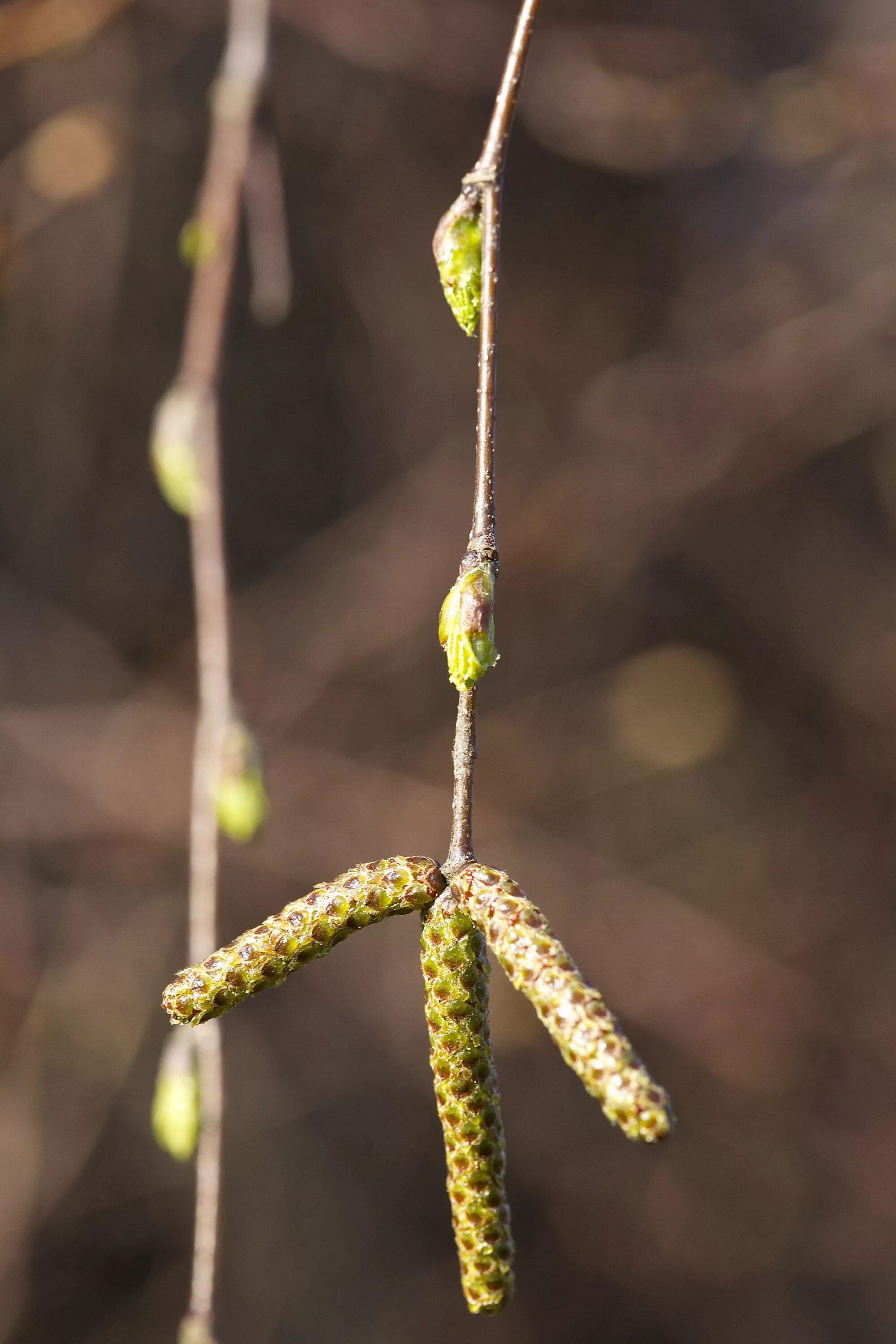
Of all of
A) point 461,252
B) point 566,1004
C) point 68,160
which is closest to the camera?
point 566,1004

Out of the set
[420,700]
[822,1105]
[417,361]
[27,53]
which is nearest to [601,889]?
[420,700]

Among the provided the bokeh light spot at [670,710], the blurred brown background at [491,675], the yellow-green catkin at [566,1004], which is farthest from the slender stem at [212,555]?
the bokeh light spot at [670,710]

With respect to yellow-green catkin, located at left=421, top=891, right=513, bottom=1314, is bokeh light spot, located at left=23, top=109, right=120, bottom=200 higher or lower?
higher

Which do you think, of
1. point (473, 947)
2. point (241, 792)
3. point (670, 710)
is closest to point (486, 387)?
point (473, 947)

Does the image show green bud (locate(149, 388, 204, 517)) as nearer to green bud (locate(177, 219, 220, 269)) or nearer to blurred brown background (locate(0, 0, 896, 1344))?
green bud (locate(177, 219, 220, 269))

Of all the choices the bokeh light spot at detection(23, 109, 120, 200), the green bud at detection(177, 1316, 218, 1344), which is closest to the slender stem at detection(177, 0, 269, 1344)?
the green bud at detection(177, 1316, 218, 1344)

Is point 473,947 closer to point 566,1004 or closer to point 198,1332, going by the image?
point 566,1004
